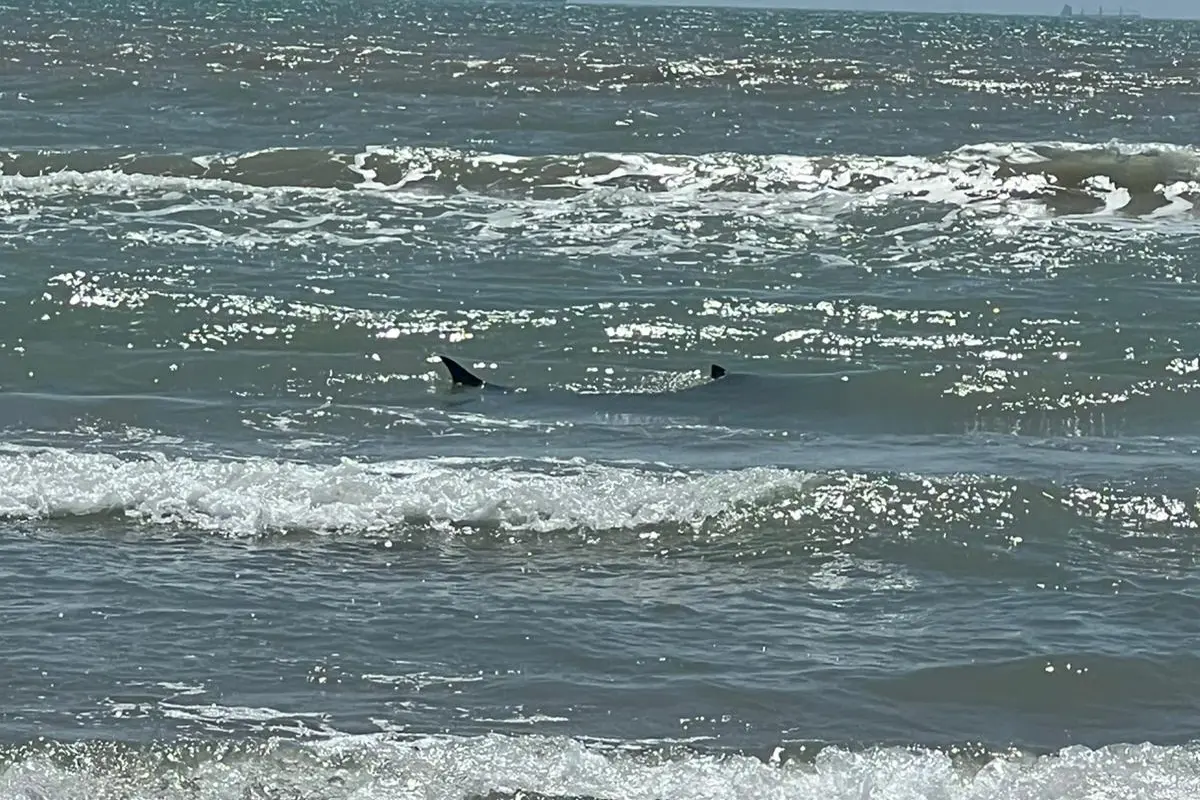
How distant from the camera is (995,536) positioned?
7.12m

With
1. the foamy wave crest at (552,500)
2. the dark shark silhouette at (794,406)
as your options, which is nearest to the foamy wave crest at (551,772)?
the foamy wave crest at (552,500)

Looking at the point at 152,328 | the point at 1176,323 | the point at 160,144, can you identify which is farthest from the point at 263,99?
the point at 1176,323

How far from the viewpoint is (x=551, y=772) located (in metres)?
4.84

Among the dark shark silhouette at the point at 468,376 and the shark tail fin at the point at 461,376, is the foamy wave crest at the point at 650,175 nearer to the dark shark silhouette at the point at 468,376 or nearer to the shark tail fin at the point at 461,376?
the dark shark silhouette at the point at 468,376

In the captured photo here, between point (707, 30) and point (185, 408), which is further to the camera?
point (707, 30)

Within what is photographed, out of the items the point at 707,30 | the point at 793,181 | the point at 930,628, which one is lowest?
the point at 930,628

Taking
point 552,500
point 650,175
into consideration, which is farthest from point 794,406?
point 650,175

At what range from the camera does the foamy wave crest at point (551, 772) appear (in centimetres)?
473

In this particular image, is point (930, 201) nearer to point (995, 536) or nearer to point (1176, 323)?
point (1176, 323)

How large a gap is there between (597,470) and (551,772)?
315 cm

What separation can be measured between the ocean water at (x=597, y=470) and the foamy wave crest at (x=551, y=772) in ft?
0.04

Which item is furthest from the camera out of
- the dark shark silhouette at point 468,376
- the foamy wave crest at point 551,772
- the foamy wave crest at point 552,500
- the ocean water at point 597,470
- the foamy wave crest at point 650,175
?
the foamy wave crest at point 650,175

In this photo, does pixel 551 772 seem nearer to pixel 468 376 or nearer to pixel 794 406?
pixel 794 406

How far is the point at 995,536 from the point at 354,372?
440cm
